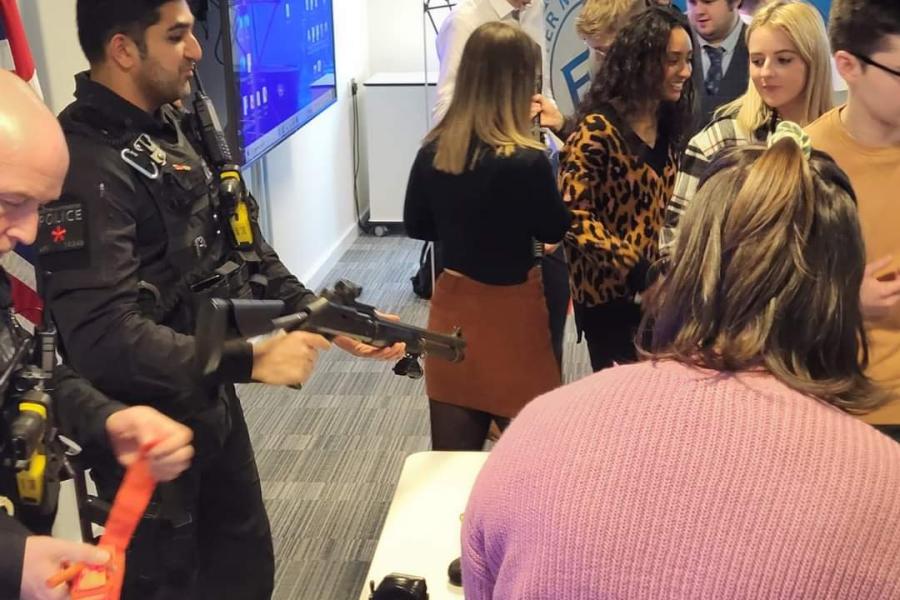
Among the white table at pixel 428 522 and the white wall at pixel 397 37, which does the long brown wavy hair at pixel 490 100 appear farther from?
the white wall at pixel 397 37

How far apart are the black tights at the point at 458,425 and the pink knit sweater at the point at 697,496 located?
1598 mm

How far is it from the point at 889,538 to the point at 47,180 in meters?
0.99

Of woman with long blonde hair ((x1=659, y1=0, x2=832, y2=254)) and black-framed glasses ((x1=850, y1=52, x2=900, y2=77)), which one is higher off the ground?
black-framed glasses ((x1=850, y1=52, x2=900, y2=77))

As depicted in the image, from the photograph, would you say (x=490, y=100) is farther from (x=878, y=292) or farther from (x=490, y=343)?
(x=878, y=292)

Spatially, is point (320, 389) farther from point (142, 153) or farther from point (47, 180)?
point (47, 180)

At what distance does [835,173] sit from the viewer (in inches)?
40.1

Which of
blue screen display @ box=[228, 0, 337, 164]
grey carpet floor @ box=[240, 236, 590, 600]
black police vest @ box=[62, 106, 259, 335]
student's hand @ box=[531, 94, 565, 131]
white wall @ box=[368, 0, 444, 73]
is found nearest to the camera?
black police vest @ box=[62, 106, 259, 335]

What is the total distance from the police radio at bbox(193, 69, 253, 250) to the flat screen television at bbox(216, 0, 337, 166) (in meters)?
1.20

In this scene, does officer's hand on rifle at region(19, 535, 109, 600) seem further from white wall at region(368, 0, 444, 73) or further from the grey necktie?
white wall at region(368, 0, 444, 73)

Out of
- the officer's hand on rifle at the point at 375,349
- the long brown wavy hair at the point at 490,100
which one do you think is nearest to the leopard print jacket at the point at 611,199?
the long brown wavy hair at the point at 490,100

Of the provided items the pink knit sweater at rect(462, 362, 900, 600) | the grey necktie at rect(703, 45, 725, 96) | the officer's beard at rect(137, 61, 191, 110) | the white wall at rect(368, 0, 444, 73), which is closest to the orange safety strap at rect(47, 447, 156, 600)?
the pink knit sweater at rect(462, 362, 900, 600)

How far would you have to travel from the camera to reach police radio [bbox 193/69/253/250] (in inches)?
75.7

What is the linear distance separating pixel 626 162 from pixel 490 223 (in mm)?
384

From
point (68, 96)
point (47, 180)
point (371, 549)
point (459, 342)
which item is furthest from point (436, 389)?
point (47, 180)
